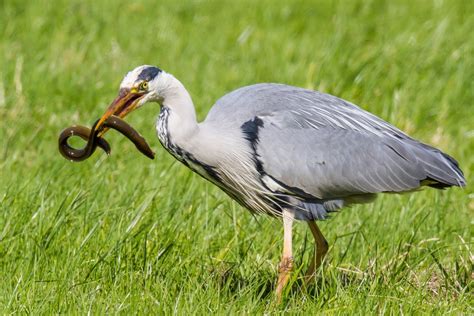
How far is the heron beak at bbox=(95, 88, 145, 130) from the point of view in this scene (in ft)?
15.8

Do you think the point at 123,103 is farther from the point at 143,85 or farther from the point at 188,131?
the point at 188,131

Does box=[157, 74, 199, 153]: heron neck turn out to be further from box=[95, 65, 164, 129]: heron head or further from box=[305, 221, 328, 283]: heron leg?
box=[305, 221, 328, 283]: heron leg

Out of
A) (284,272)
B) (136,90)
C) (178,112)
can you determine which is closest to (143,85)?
(136,90)

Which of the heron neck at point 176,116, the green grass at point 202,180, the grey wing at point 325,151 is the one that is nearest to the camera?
the green grass at point 202,180

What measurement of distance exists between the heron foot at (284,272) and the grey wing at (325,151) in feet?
1.32

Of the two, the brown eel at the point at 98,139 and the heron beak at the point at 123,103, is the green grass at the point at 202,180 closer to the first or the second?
the brown eel at the point at 98,139

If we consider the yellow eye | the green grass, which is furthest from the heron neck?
the green grass

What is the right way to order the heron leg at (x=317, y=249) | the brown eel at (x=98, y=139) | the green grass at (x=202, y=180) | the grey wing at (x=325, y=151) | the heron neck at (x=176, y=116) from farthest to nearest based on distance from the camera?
the heron leg at (x=317, y=249)
the grey wing at (x=325, y=151)
the heron neck at (x=176, y=116)
the brown eel at (x=98, y=139)
the green grass at (x=202, y=180)

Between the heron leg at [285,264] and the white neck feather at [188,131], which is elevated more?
the white neck feather at [188,131]

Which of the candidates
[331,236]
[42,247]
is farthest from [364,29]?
[42,247]

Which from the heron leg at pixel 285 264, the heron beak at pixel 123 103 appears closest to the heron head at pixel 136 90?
the heron beak at pixel 123 103

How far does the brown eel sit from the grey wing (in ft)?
1.72

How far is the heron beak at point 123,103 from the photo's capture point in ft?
15.8

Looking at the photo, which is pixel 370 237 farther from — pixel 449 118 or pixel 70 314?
pixel 449 118
